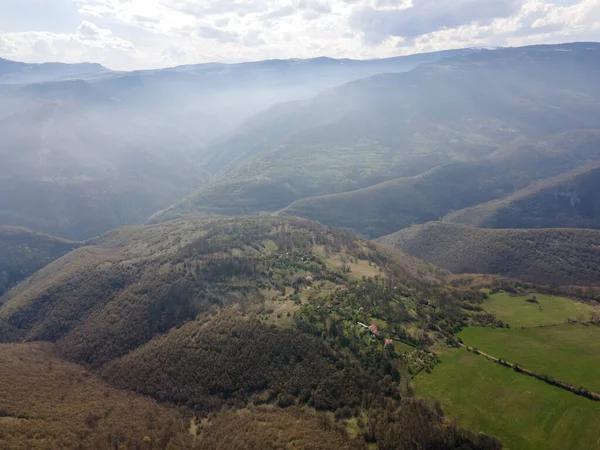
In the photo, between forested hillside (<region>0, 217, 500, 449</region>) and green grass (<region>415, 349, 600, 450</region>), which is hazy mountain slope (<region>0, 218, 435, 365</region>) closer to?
forested hillside (<region>0, 217, 500, 449</region>)

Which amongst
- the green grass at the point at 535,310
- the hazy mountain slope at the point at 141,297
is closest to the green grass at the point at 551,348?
the green grass at the point at 535,310

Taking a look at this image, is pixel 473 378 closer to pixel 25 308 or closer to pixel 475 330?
pixel 475 330

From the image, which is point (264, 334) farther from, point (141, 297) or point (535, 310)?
point (535, 310)

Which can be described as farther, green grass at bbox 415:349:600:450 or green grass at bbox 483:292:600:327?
green grass at bbox 483:292:600:327

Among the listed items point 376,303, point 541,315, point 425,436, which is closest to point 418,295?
point 376,303

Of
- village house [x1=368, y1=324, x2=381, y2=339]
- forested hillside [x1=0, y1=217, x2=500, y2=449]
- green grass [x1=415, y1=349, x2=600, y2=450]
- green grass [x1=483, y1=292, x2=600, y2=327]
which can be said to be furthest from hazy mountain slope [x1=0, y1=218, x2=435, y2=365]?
green grass [x1=415, y1=349, x2=600, y2=450]

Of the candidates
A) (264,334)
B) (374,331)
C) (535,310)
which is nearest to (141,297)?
(264,334)
